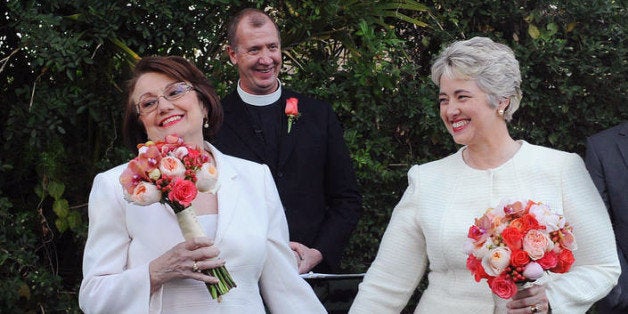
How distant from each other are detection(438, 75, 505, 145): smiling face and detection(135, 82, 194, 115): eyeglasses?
108cm

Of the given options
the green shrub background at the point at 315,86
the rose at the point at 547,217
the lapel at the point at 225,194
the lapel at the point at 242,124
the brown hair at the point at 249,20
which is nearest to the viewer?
the rose at the point at 547,217

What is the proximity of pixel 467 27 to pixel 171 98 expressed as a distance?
3305mm

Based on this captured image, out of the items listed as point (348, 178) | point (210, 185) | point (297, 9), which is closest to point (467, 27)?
point (297, 9)

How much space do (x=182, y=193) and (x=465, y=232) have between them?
4.02 feet

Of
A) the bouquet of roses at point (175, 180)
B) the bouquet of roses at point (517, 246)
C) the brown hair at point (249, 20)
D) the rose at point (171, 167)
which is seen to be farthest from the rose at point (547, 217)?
the brown hair at point (249, 20)

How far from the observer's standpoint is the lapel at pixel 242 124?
5961 millimetres

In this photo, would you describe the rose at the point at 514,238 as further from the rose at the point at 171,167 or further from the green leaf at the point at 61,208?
the green leaf at the point at 61,208

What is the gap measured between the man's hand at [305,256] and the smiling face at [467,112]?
1.22 m

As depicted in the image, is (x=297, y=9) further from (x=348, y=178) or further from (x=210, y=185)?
(x=210, y=185)

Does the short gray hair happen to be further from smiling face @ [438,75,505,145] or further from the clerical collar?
the clerical collar

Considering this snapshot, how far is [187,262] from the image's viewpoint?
4.14 metres

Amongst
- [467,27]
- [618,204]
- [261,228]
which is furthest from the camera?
[467,27]

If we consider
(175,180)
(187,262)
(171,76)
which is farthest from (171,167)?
(171,76)

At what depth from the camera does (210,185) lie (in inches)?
167
